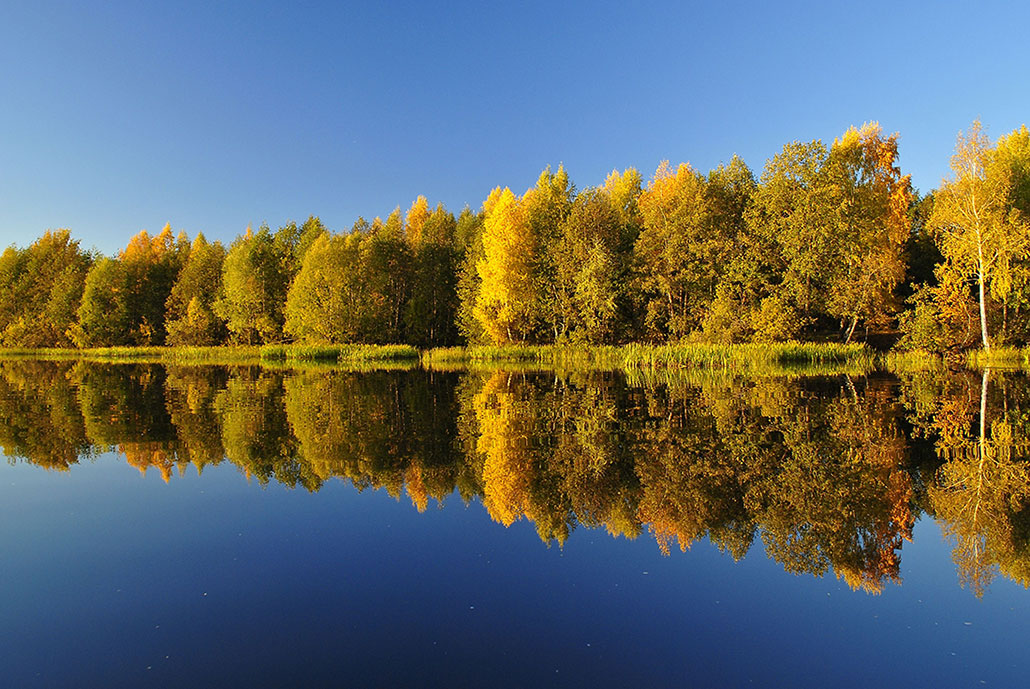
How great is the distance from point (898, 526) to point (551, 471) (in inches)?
150

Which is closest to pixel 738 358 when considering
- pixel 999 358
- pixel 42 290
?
pixel 999 358

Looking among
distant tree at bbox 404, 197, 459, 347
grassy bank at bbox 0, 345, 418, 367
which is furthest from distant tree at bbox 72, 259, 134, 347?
distant tree at bbox 404, 197, 459, 347

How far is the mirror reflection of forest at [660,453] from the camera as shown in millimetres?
5863

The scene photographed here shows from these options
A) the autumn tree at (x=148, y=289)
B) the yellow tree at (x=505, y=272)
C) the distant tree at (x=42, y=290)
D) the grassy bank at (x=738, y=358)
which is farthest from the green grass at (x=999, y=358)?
Answer: the distant tree at (x=42, y=290)

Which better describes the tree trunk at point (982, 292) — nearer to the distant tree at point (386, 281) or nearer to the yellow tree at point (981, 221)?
the yellow tree at point (981, 221)

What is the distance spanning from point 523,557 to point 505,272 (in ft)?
120

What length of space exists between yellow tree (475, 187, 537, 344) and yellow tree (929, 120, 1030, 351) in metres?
22.9

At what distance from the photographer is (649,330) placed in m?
41.6

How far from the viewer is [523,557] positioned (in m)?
5.38

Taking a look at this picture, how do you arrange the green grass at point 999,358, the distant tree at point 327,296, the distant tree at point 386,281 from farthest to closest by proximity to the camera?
the distant tree at point 386,281
the distant tree at point 327,296
the green grass at point 999,358

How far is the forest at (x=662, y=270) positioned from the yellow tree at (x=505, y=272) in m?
0.13

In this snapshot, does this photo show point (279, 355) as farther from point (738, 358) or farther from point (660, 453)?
point (660, 453)

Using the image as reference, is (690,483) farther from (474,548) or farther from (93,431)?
(93,431)

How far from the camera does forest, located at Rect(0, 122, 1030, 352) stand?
102 ft
